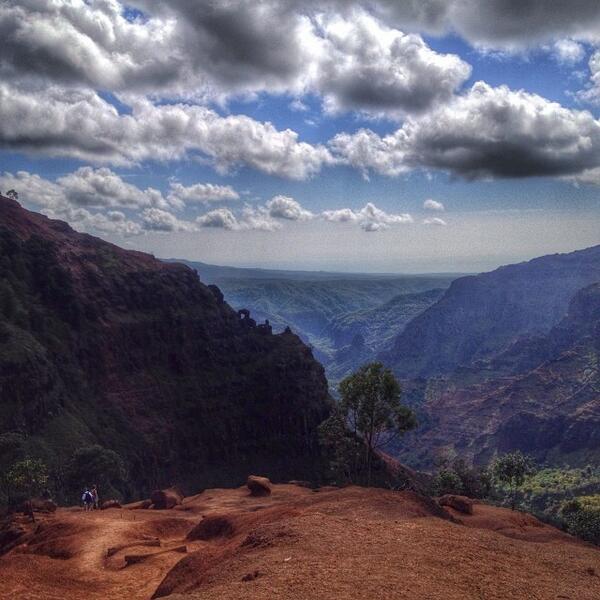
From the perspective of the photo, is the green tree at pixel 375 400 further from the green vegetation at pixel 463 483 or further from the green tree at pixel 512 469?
the green vegetation at pixel 463 483

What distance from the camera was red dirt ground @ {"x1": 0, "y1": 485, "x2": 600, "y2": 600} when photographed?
18.0 metres

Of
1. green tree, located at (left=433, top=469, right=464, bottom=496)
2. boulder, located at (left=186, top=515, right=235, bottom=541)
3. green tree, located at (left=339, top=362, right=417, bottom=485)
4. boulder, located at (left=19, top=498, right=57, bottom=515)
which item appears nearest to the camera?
boulder, located at (left=186, top=515, right=235, bottom=541)

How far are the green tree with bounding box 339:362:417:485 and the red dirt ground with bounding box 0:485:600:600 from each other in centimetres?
1521

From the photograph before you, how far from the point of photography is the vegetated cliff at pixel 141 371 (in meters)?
96.9

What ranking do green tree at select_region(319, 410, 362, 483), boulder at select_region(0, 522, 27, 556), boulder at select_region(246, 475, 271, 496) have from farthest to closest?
boulder at select_region(246, 475, 271, 496) < green tree at select_region(319, 410, 362, 483) < boulder at select_region(0, 522, 27, 556)

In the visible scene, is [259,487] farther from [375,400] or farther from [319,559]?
[319,559]

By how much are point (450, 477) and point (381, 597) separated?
66.2 meters

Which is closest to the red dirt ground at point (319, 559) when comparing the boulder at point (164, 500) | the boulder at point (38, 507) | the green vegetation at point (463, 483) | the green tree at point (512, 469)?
the boulder at point (38, 507)

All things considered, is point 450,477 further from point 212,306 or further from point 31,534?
point 212,306

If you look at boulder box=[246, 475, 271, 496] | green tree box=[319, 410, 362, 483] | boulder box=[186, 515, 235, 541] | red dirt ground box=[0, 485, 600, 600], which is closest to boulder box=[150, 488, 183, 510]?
boulder box=[246, 475, 271, 496]

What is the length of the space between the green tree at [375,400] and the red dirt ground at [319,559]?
1521 centimetres

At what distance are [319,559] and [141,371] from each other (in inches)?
4377

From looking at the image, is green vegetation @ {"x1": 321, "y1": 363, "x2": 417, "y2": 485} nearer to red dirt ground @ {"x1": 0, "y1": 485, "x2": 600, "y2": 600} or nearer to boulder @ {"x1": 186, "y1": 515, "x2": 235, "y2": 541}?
red dirt ground @ {"x1": 0, "y1": 485, "x2": 600, "y2": 600}

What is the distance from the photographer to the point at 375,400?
55719mm
